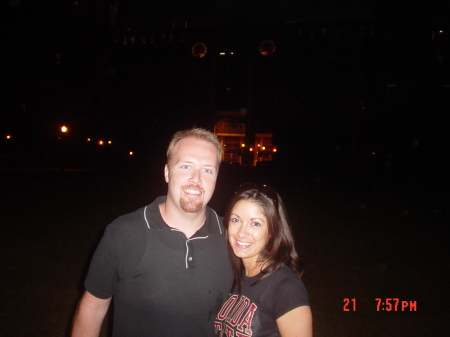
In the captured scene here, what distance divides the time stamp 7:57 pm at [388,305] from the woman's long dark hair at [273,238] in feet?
10.2

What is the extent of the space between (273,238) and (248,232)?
0.18 m

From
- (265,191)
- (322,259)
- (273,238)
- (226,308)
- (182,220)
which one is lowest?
(322,259)

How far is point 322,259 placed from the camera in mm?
7172

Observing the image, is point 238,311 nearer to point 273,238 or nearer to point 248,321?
point 248,321

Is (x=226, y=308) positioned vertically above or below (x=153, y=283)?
below

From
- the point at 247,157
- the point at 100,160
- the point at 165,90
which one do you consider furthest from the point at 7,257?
the point at 165,90

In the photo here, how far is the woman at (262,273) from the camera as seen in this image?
2032 mm

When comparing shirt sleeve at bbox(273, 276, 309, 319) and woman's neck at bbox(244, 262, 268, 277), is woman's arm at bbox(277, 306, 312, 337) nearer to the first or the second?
shirt sleeve at bbox(273, 276, 309, 319)

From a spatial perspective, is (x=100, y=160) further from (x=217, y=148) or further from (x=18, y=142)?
(x=217, y=148)
